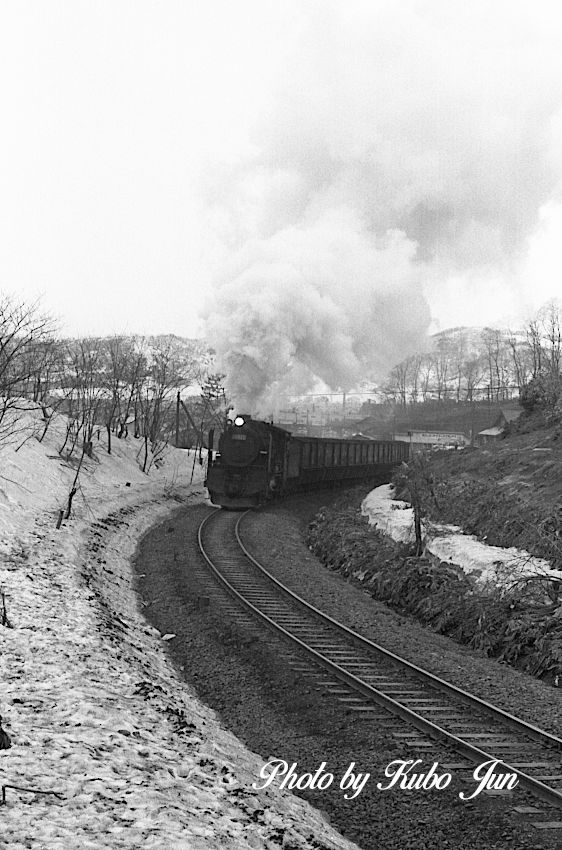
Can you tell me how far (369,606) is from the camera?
14266 millimetres

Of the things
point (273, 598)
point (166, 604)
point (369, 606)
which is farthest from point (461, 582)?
point (166, 604)

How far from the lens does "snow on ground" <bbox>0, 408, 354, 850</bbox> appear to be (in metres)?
4.67

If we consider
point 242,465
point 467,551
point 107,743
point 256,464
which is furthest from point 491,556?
point 242,465

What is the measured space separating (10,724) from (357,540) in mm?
15169

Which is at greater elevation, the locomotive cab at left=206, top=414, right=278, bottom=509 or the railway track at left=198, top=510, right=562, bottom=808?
the locomotive cab at left=206, top=414, right=278, bottom=509

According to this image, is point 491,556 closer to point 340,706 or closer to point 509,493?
point 509,493

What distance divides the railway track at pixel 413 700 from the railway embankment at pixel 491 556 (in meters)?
2.21

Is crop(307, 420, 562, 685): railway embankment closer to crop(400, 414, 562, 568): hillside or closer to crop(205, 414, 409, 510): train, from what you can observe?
Result: crop(400, 414, 562, 568): hillside

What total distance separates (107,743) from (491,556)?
490 inches

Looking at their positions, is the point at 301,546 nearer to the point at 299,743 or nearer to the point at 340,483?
the point at 299,743

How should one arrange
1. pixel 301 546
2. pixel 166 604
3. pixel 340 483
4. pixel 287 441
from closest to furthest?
pixel 166 604 → pixel 301 546 → pixel 287 441 → pixel 340 483

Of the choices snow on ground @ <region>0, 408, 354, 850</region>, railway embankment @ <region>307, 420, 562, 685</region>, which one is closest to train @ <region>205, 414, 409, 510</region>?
railway embankment @ <region>307, 420, 562, 685</region>

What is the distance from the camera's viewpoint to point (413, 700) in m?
8.33

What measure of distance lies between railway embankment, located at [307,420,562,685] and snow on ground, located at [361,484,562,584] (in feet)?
0.55
